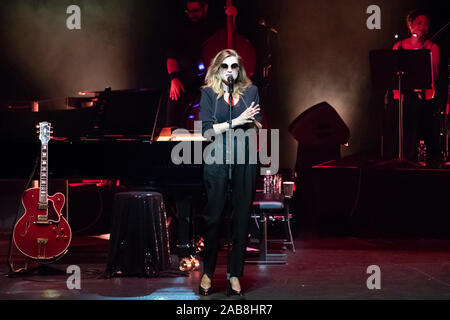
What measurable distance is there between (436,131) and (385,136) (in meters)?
0.59

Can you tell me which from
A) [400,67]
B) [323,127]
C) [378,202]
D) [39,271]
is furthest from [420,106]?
[39,271]

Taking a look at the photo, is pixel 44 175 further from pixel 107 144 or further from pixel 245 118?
pixel 245 118

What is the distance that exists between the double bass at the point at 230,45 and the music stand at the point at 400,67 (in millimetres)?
1268

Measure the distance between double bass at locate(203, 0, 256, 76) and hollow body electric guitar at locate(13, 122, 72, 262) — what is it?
244 cm

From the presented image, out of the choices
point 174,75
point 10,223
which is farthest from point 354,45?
point 10,223

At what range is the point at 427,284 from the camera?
482cm

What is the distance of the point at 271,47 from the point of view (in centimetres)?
811

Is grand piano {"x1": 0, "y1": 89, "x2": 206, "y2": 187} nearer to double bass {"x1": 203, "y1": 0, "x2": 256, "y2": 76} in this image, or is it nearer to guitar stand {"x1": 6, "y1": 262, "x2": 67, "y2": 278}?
guitar stand {"x1": 6, "y1": 262, "x2": 67, "y2": 278}

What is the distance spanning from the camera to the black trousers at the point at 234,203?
4.28m

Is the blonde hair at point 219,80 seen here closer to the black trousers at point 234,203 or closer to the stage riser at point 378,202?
the black trousers at point 234,203

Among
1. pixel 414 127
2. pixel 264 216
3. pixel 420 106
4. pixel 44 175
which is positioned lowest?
pixel 264 216

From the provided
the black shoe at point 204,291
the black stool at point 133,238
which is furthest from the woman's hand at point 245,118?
the black stool at point 133,238

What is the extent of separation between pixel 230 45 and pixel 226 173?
3.03 meters

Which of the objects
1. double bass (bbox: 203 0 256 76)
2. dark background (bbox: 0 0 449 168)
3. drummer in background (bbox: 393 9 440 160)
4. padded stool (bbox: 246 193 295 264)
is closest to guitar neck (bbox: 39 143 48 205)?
padded stool (bbox: 246 193 295 264)
